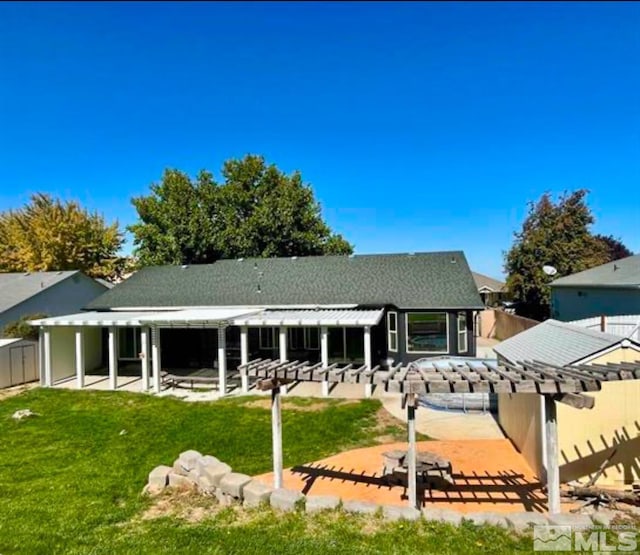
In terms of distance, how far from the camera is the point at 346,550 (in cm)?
573

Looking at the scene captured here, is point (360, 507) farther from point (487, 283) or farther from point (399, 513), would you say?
point (487, 283)

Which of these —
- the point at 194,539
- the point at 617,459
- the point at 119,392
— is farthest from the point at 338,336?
the point at 194,539

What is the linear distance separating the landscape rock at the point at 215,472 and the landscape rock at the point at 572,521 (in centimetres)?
531

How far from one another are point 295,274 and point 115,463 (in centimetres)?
1594

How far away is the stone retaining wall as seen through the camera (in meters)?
6.26

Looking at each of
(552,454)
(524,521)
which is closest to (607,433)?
(552,454)

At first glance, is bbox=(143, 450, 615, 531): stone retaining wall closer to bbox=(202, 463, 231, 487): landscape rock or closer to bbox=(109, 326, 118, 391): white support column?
bbox=(202, 463, 231, 487): landscape rock

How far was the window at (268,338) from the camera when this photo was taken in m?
22.6

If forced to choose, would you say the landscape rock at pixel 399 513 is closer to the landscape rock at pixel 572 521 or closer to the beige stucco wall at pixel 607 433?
the landscape rock at pixel 572 521

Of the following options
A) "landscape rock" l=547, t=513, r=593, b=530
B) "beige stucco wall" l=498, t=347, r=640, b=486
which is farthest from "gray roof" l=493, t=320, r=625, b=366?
"landscape rock" l=547, t=513, r=593, b=530

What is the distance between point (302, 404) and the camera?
15844 mm

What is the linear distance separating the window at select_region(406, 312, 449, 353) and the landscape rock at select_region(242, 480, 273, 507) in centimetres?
1487

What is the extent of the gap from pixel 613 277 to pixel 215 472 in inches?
884

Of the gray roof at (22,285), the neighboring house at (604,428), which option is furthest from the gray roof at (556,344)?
the gray roof at (22,285)
